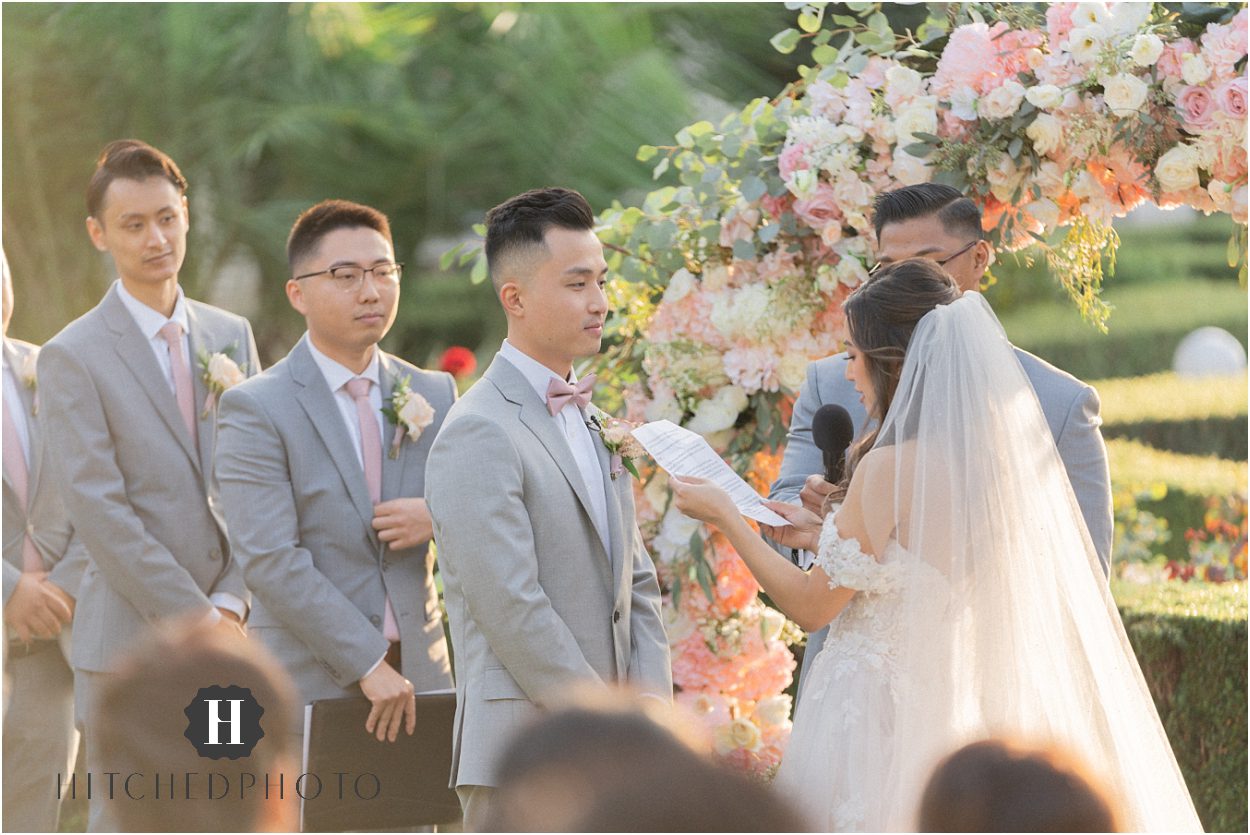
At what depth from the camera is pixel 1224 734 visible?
583 cm

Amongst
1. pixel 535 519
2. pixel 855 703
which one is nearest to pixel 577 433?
pixel 535 519

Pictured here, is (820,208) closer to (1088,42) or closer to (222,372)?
(1088,42)

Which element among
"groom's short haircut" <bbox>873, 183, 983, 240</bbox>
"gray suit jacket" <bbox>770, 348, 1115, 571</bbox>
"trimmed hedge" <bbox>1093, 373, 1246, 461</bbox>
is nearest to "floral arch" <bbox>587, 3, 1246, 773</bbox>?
"groom's short haircut" <bbox>873, 183, 983, 240</bbox>

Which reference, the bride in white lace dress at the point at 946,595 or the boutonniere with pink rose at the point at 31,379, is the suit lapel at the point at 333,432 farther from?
the bride in white lace dress at the point at 946,595

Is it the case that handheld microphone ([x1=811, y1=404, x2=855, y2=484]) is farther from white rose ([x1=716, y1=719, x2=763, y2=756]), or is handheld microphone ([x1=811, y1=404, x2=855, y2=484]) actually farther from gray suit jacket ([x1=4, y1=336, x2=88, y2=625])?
gray suit jacket ([x1=4, y1=336, x2=88, y2=625])

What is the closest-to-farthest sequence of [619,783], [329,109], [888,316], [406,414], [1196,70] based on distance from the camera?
[619,783] < [888,316] < [1196,70] < [406,414] < [329,109]

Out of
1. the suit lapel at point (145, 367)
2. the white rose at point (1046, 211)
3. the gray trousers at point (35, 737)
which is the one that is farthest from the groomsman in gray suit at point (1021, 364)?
the gray trousers at point (35, 737)

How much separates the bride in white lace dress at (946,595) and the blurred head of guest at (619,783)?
1715 mm

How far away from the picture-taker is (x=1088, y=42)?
160 inches

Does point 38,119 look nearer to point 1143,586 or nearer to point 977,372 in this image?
point 1143,586

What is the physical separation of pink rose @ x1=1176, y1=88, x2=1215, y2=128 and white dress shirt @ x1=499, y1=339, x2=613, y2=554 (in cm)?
188

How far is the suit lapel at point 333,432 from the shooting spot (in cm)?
443

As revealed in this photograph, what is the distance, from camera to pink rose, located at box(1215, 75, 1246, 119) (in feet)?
12.4

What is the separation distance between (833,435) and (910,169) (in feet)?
3.29
